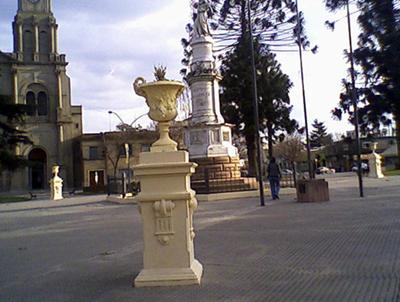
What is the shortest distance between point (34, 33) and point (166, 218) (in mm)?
70833

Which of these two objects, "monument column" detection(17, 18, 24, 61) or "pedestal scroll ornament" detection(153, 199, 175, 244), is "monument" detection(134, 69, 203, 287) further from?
"monument column" detection(17, 18, 24, 61)

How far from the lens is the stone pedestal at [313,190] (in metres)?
19.8

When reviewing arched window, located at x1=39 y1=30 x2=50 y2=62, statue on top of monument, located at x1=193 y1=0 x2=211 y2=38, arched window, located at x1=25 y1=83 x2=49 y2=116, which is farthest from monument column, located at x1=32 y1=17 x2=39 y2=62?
statue on top of monument, located at x1=193 y1=0 x2=211 y2=38

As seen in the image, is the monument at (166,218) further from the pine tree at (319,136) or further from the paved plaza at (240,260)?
the pine tree at (319,136)

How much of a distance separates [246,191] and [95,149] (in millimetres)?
50524

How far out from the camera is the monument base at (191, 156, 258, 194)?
85.6 ft

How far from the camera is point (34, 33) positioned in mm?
72188

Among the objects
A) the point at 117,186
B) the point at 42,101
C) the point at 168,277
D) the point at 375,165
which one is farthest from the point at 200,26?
the point at 42,101

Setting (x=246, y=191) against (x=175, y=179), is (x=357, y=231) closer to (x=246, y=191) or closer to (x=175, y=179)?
(x=175, y=179)

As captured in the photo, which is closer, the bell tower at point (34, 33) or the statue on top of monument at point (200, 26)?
the statue on top of monument at point (200, 26)

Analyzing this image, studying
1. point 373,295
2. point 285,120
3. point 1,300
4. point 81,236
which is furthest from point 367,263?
point 285,120

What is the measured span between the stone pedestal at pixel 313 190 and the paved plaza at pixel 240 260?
451 centimetres

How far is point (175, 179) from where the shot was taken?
752 centimetres

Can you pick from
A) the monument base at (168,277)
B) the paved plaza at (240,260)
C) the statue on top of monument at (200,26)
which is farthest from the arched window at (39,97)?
the monument base at (168,277)
